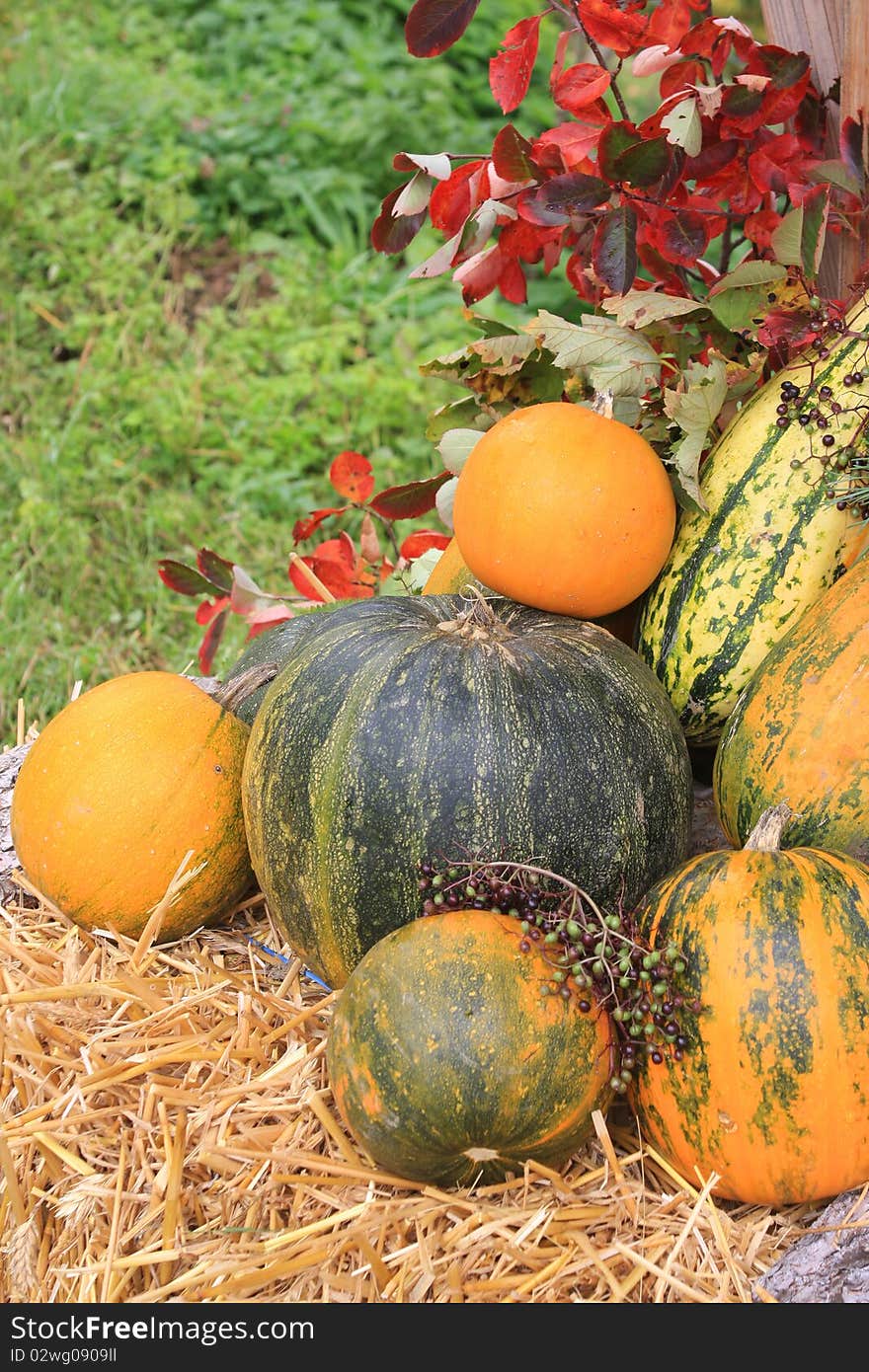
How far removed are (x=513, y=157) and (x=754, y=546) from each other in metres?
0.85

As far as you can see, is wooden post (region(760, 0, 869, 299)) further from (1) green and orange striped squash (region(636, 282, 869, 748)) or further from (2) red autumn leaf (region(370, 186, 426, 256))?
(2) red autumn leaf (region(370, 186, 426, 256))

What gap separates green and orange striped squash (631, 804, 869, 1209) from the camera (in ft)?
5.65

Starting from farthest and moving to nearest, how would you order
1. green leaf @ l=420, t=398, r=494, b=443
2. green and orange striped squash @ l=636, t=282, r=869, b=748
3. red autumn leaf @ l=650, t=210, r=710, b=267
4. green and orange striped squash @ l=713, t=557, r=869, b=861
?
green leaf @ l=420, t=398, r=494, b=443 < red autumn leaf @ l=650, t=210, r=710, b=267 < green and orange striped squash @ l=636, t=282, r=869, b=748 < green and orange striped squash @ l=713, t=557, r=869, b=861

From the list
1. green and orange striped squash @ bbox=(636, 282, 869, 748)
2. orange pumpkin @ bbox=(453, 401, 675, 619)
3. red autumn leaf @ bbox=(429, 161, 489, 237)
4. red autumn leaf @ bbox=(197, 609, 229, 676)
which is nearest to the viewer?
orange pumpkin @ bbox=(453, 401, 675, 619)

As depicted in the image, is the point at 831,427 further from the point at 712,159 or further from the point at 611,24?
the point at 611,24

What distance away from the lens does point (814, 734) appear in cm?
204

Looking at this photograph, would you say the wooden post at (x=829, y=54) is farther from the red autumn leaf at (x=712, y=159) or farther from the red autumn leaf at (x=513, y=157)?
the red autumn leaf at (x=513, y=157)

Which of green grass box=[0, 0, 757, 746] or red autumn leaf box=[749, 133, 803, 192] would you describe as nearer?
red autumn leaf box=[749, 133, 803, 192]

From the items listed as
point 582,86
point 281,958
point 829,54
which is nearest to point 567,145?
point 582,86

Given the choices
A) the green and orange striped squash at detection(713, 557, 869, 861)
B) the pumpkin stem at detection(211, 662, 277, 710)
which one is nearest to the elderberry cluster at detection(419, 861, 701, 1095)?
the green and orange striped squash at detection(713, 557, 869, 861)

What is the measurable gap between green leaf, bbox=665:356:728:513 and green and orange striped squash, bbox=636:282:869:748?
0.05 metres

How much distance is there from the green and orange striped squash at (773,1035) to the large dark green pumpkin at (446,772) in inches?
9.6

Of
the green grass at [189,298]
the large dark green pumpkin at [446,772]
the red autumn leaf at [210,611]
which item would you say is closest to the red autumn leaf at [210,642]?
the red autumn leaf at [210,611]

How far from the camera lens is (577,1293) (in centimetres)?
176
